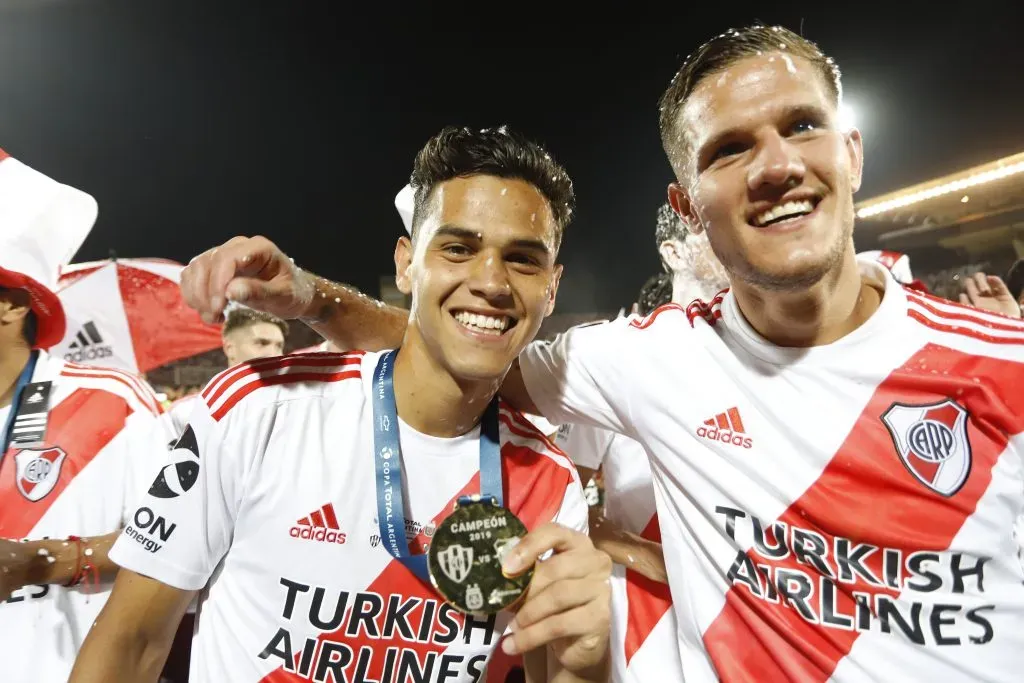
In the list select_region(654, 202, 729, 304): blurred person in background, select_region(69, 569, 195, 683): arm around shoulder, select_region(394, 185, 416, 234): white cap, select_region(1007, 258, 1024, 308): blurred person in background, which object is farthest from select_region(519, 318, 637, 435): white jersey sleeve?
select_region(1007, 258, 1024, 308): blurred person in background

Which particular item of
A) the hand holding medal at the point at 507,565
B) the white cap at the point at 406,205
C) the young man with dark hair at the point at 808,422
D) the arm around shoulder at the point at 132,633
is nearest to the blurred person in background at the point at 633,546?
the young man with dark hair at the point at 808,422

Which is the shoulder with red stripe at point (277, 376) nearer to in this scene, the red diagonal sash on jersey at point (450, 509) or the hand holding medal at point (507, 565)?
the hand holding medal at point (507, 565)

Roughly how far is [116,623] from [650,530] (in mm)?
1594

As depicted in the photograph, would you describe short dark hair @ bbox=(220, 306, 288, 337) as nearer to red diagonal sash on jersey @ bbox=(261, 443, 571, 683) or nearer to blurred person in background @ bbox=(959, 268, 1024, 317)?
red diagonal sash on jersey @ bbox=(261, 443, 571, 683)

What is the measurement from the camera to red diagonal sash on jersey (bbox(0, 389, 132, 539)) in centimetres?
195

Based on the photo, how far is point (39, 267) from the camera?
213 centimetres

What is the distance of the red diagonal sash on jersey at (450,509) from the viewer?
1.42 metres

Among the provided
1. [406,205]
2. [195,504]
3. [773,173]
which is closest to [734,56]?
[773,173]

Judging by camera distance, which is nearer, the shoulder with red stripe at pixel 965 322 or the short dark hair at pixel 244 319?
the shoulder with red stripe at pixel 965 322

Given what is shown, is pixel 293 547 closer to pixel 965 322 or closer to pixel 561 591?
pixel 561 591

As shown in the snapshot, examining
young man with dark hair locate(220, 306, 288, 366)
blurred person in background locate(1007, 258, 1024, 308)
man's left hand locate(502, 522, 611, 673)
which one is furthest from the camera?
young man with dark hair locate(220, 306, 288, 366)

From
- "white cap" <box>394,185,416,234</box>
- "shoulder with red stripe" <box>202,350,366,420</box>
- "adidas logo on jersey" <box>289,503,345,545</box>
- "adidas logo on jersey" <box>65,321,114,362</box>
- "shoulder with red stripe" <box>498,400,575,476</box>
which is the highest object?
"white cap" <box>394,185,416,234</box>

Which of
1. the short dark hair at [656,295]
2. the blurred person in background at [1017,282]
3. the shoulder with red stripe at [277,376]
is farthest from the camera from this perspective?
the short dark hair at [656,295]

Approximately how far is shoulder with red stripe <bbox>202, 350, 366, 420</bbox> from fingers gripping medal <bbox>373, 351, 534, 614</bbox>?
0.16m
